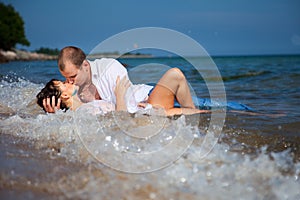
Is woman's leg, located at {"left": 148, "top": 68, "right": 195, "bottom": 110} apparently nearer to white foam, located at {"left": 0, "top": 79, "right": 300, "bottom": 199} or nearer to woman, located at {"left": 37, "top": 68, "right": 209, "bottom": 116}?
woman, located at {"left": 37, "top": 68, "right": 209, "bottom": 116}

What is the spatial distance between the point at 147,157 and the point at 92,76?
1.82 meters

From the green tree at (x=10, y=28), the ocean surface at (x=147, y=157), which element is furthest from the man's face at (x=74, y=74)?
the green tree at (x=10, y=28)

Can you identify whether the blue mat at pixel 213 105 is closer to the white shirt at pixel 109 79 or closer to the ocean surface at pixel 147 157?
the ocean surface at pixel 147 157

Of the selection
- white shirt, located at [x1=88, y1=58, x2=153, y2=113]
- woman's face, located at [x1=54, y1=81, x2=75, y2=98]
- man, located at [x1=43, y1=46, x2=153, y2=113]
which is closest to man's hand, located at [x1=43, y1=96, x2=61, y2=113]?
man, located at [x1=43, y1=46, x2=153, y2=113]

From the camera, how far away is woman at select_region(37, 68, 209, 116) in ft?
13.5

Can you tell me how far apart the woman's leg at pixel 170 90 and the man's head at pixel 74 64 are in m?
0.81

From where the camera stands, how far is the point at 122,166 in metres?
2.54

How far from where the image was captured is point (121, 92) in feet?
13.5

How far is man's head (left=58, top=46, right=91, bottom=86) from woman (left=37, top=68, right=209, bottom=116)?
5.4 inches

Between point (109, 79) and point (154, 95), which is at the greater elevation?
point (109, 79)

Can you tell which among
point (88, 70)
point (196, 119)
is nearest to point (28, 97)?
point (88, 70)

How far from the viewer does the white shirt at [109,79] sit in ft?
13.7

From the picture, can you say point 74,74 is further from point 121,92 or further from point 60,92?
point 121,92

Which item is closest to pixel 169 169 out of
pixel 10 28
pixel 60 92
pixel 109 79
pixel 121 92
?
pixel 121 92
